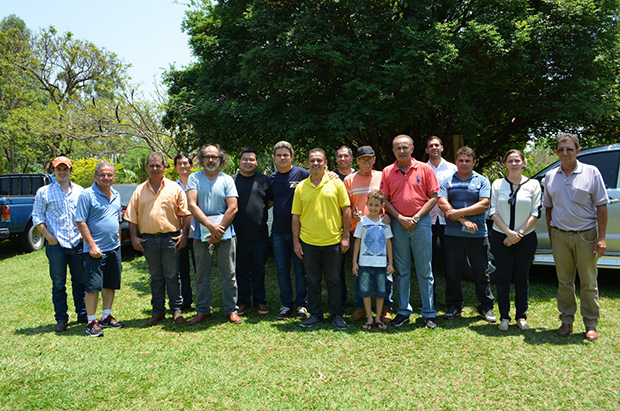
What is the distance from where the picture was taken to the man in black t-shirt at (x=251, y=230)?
5.17m

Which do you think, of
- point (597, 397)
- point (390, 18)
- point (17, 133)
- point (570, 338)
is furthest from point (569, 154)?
point (17, 133)

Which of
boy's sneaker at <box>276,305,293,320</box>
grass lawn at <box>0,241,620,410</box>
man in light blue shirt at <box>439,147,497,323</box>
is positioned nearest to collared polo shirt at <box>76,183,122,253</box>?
grass lawn at <box>0,241,620,410</box>

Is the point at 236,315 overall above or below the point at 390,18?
below

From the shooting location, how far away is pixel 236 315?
505 centimetres

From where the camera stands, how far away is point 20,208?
33.7 ft

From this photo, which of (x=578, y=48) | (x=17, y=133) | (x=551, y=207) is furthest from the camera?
(x=17, y=133)

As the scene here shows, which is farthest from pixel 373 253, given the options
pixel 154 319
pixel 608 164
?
pixel 608 164

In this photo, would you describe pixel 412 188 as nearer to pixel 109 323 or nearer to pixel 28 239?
pixel 109 323

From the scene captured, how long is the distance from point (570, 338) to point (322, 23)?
601cm

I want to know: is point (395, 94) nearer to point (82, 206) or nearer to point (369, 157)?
point (369, 157)

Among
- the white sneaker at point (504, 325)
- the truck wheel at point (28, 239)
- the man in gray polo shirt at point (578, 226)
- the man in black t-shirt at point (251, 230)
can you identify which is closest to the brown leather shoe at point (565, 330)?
the man in gray polo shirt at point (578, 226)

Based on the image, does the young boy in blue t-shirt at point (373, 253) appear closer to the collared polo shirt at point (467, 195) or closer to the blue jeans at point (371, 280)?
the blue jeans at point (371, 280)

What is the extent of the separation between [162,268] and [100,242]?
2.50 ft

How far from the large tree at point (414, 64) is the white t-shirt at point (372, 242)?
2.73m
